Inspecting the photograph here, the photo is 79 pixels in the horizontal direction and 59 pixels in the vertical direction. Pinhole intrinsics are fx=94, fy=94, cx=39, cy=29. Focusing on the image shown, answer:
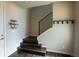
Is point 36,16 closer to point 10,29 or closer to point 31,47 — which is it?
point 31,47

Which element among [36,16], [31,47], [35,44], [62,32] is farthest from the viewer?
[36,16]

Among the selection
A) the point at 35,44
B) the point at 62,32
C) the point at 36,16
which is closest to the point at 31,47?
the point at 35,44

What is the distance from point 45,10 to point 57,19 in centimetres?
188

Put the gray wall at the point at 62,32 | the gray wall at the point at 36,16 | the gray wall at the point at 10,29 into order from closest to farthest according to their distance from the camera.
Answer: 1. the gray wall at the point at 10,29
2. the gray wall at the point at 62,32
3. the gray wall at the point at 36,16

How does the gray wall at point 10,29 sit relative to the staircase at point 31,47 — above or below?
above

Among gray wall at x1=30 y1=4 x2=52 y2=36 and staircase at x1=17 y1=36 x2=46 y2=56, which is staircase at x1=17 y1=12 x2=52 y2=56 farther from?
gray wall at x1=30 y1=4 x2=52 y2=36

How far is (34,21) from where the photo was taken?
6625 millimetres

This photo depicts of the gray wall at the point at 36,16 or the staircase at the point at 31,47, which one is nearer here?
the staircase at the point at 31,47

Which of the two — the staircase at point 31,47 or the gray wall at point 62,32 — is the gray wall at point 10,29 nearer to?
the staircase at point 31,47

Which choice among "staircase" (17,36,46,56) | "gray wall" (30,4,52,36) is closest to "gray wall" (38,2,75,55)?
"staircase" (17,36,46,56)

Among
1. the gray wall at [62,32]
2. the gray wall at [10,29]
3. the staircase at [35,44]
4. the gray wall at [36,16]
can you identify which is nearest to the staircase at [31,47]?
the staircase at [35,44]

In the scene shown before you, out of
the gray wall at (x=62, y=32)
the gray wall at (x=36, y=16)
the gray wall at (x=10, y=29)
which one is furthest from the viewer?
the gray wall at (x=36, y=16)

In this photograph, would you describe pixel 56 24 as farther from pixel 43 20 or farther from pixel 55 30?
pixel 43 20

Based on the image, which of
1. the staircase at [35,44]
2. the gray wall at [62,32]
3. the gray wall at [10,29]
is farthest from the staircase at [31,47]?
the gray wall at [62,32]
